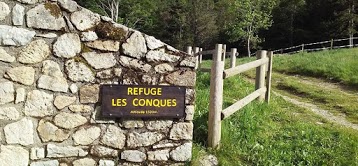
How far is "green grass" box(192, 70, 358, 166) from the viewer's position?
18.1 feet

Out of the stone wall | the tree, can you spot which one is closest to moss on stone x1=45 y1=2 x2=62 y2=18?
the stone wall

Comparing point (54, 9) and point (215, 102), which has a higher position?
point (54, 9)

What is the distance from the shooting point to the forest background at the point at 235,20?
127ft

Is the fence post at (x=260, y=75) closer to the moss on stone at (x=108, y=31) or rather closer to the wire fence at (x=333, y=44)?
the moss on stone at (x=108, y=31)

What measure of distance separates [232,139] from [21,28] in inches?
131

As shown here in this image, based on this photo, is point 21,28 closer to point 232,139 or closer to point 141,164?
point 141,164

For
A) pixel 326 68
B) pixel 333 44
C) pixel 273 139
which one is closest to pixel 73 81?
pixel 273 139

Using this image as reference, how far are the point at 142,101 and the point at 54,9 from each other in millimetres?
1551

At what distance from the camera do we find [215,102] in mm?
5578

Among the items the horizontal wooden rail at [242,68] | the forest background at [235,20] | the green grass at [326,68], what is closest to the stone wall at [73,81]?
the horizontal wooden rail at [242,68]

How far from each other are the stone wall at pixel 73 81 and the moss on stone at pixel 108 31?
1 cm

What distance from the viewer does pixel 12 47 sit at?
4.40m

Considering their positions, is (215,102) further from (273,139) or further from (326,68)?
(326,68)

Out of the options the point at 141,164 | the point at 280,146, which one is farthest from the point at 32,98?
the point at 280,146
